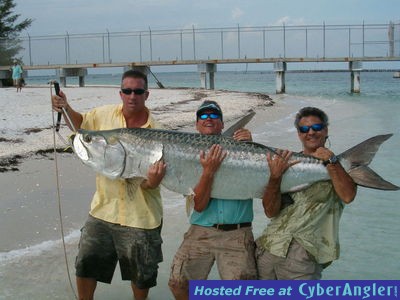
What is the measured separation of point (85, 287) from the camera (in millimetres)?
4664

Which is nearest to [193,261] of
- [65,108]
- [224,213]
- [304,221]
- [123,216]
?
[224,213]

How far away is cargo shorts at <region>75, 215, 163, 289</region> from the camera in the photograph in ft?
14.3

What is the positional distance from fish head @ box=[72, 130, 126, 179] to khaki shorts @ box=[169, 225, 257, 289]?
77 cm

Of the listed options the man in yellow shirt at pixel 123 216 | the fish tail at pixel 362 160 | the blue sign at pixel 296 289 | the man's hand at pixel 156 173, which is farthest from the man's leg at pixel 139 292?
the fish tail at pixel 362 160

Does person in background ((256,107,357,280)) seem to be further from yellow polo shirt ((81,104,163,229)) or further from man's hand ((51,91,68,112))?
man's hand ((51,91,68,112))

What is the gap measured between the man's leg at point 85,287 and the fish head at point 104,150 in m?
1.17

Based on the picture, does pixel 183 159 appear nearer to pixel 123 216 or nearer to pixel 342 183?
pixel 123 216

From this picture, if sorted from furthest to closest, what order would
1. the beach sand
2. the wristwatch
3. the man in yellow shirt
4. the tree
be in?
the tree < the beach sand < the man in yellow shirt < the wristwatch

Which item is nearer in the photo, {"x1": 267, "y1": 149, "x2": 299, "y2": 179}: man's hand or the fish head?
{"x1": 267, "y1": 149, "x2": 299, "y2": 179}: man's hand

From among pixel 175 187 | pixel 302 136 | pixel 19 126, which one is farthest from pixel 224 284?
pixel 19 126

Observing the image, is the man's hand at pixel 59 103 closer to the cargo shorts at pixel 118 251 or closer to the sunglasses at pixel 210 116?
the cargo shorts at pixel 118 251

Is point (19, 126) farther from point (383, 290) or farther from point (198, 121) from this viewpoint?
A: point (383, 290)

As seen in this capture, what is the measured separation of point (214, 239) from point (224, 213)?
0.68 feet

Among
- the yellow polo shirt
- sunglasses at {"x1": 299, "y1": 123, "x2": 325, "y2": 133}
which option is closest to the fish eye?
the yellow polo shirt
